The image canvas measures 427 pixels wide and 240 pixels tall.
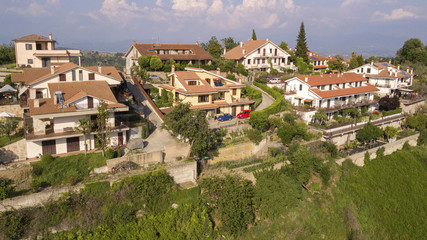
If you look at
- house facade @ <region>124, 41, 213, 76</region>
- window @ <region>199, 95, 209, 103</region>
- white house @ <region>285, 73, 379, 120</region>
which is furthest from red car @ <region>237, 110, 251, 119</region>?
house facade @ <region>124, 41, 213, 76</region>

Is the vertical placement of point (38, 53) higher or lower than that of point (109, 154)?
higher

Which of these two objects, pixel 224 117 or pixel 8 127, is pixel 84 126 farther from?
pixel 224 117

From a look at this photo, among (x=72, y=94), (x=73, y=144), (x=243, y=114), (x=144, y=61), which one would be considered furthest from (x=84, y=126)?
(x=144, y=61)

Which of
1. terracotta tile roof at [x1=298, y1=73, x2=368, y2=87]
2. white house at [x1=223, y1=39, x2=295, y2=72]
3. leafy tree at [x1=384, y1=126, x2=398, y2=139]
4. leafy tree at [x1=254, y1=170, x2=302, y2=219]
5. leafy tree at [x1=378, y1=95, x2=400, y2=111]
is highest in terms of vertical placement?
white house at [x1=223, y1=39, x2=295, y2=72]

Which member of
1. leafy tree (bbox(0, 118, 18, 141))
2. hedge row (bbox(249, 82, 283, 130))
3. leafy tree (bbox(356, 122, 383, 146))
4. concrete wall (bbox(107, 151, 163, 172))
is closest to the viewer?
concrete wall (bbox(107, 151, 163, 172))

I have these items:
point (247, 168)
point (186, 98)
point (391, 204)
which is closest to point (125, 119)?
point (186, 98)

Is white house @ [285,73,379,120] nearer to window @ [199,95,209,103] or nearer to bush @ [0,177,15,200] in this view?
window @ [199,95,209,103]

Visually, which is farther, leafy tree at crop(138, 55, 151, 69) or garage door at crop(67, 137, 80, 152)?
leafy tree at crop(138, 55, 151, 69)
